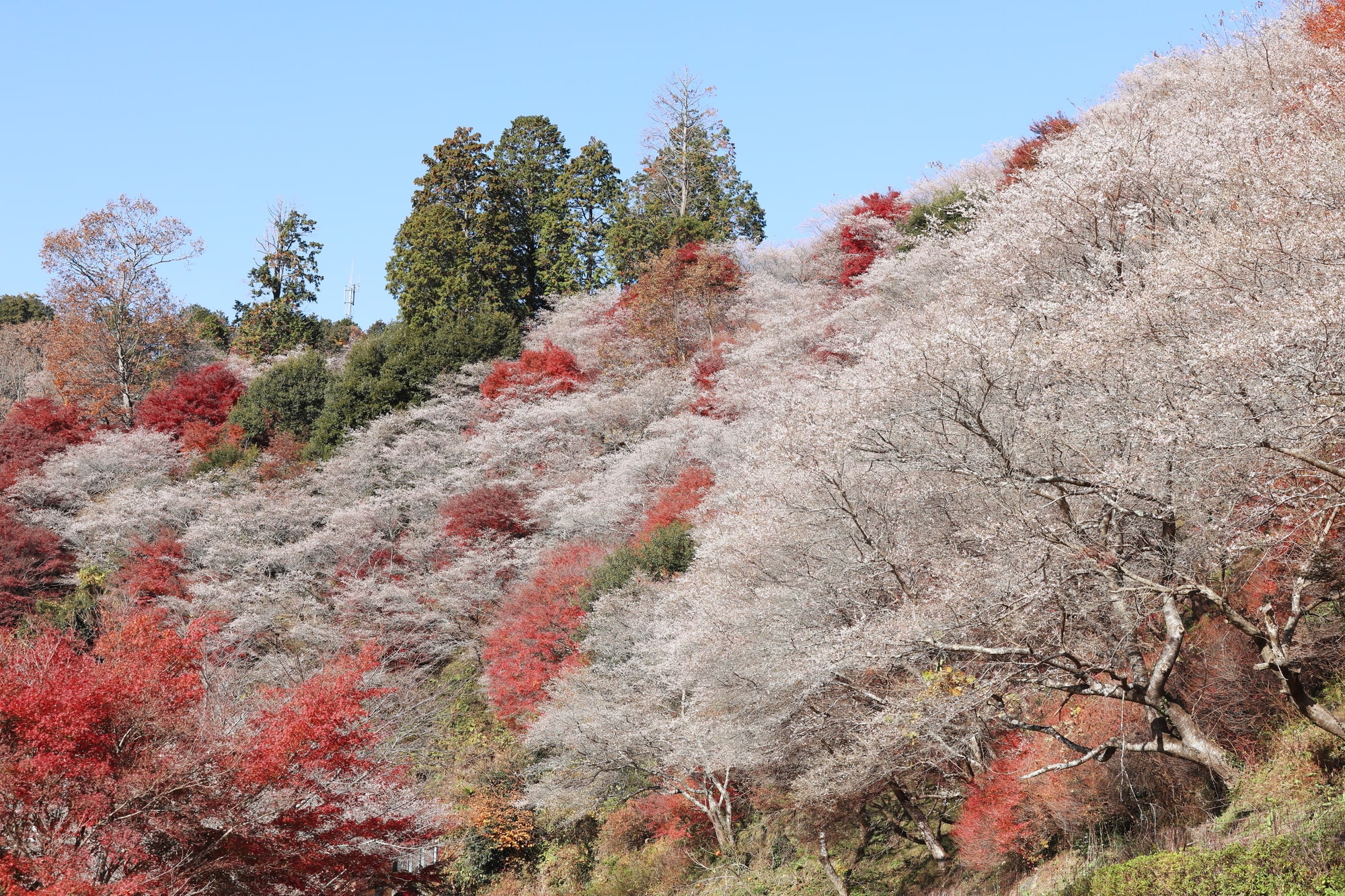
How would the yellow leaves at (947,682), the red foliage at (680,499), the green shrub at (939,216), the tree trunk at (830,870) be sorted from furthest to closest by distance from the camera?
1. the green shrub at (939,216)
2. the red foliage at (680,499)
3. the tree trunk at (830,870)
4. the yellow leaves at (947,682)

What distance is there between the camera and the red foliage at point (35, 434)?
3462cm

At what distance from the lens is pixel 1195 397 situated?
8867 millimetres

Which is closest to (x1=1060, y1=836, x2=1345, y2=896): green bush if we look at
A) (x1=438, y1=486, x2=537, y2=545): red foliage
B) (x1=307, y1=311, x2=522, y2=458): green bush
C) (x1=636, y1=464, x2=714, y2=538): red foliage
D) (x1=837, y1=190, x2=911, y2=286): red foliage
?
(x1=636, y1=464, x2=714, y2=538): red foliage

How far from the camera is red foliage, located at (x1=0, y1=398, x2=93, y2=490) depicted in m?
34.6

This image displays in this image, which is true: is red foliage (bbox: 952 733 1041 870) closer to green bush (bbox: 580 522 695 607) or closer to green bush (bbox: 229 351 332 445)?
green bush (bbox: 580 522 695 607)

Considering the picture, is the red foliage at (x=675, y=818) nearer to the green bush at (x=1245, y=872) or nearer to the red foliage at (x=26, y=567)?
the green bush at (x=1245, y=872)

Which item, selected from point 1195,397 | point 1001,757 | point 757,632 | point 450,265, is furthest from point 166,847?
point 450,265

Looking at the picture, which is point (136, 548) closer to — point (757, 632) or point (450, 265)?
point (450, 265)

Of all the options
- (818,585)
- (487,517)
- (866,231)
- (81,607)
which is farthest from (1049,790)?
(81,607)

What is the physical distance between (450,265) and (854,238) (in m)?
13.9

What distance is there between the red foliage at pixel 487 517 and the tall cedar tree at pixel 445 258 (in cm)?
1064

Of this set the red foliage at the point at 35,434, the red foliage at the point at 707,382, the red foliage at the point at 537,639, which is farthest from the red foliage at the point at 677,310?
the red foliage at the point at 35,434

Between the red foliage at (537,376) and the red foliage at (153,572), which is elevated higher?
the red foliage at (537,376)

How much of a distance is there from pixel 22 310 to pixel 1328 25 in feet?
210
